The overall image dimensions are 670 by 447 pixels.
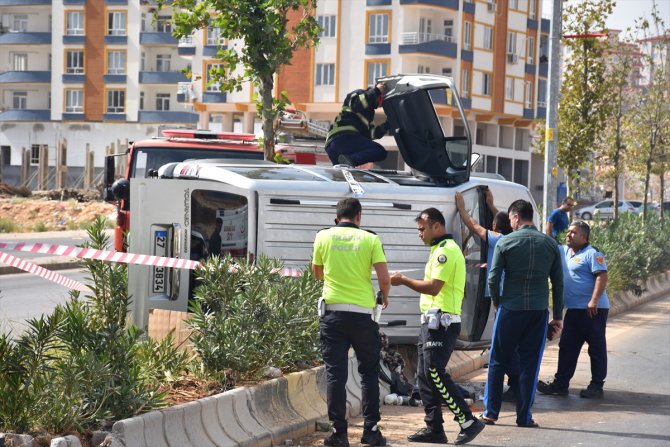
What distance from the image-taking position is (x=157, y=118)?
85000mm

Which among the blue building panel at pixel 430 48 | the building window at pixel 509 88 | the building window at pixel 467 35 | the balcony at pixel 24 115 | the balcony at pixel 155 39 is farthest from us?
the balcony at pixel 24 115

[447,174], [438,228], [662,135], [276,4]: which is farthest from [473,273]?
[662,135]

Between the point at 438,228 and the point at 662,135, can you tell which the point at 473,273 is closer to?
the point at 438,228

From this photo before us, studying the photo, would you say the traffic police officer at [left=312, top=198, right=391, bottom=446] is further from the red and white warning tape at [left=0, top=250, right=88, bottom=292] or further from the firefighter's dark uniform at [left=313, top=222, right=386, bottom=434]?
the red and white warning tape at [left=0, top=250, right=88, bottom=292]

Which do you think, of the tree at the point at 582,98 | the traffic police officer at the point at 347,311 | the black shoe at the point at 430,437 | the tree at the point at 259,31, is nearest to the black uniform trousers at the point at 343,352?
the traffic police officer at the point at 347,311

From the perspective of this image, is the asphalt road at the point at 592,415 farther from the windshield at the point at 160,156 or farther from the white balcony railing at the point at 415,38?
the white balcony railing at the point at 415,38

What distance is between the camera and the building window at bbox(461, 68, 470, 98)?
7025 centimetres

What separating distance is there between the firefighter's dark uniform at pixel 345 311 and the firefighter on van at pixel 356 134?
530 centimetres

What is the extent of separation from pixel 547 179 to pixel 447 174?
8.69m

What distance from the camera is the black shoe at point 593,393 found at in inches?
452

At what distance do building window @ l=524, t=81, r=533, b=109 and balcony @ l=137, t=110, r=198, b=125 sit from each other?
2512 centimetres

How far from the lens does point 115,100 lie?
86.6 meters

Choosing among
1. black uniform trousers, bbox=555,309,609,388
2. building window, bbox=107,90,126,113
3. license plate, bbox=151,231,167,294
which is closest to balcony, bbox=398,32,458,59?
building window, bbox=107,90,126,113

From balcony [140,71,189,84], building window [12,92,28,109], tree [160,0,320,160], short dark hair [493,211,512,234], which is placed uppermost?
balcony [140,71,189,84]
